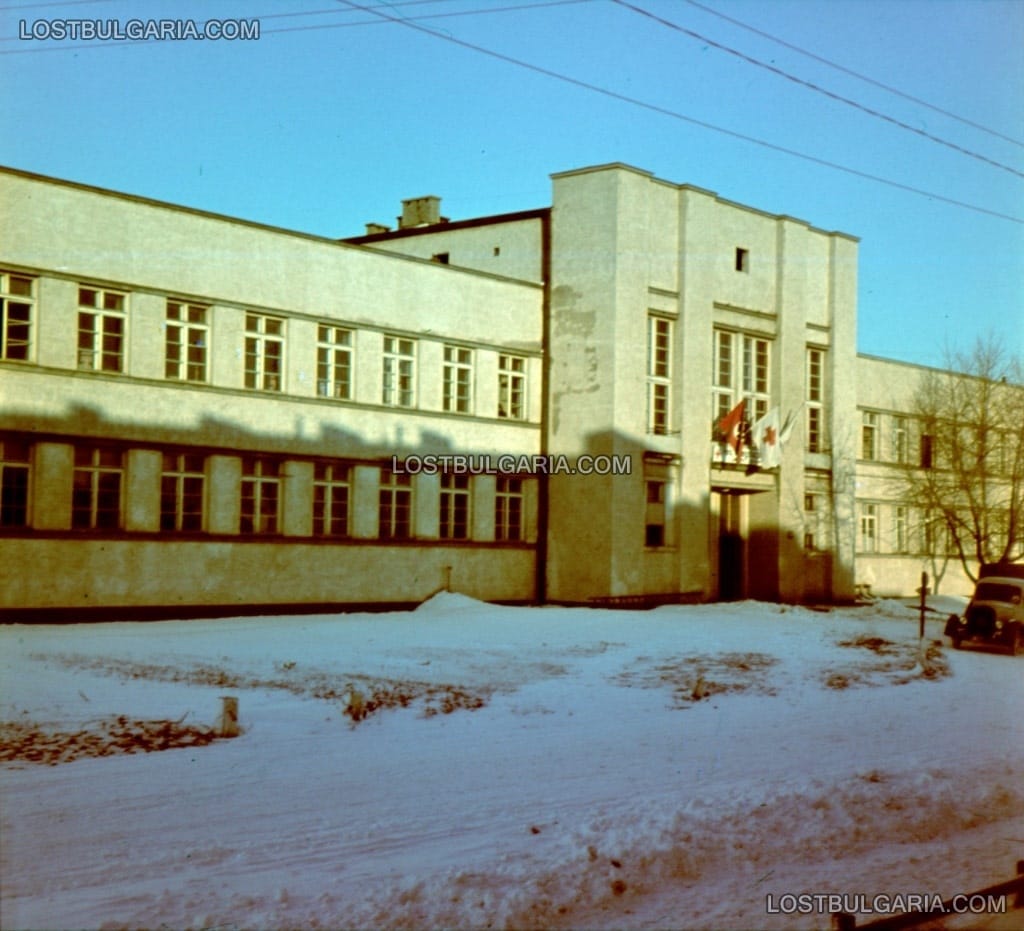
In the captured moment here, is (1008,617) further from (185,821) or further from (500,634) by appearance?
(185,821)

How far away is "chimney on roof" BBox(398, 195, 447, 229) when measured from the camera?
144ft

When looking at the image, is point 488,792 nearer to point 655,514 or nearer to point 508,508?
point 508,508

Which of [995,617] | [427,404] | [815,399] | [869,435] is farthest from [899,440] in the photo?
[427,404]

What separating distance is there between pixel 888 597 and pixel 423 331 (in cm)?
2347

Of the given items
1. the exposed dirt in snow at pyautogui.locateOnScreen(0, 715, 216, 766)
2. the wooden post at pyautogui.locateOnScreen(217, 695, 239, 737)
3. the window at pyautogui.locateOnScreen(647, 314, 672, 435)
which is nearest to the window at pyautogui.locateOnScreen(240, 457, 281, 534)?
the window at pyautogui.locateOnScreen(647, 314, 672, 435)

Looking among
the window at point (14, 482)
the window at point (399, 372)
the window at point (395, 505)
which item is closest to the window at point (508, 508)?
the window at point (395, 505)

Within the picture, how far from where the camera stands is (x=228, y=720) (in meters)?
13.4

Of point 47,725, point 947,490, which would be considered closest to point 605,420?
point 947,490

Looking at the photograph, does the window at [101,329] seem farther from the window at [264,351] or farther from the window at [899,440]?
the window at [899,440]

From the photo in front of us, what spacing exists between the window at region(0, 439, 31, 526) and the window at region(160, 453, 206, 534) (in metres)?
3.00

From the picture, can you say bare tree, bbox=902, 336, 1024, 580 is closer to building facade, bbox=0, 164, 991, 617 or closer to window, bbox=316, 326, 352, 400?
building facade, bbox=0, 164, 991, 617

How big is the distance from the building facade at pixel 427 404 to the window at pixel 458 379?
3.2 inches

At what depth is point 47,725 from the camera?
44.2ft

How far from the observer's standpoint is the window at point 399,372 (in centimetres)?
3234
